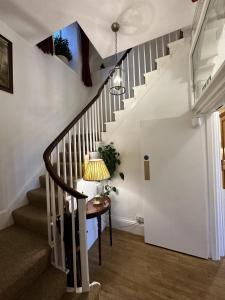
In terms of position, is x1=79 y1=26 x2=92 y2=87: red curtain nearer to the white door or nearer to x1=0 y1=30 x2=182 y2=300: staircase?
x1=0 y1=30 x2=182 y2=300: staircase

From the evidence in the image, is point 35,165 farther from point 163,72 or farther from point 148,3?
point 148,3

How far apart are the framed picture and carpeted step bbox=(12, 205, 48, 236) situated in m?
1.55

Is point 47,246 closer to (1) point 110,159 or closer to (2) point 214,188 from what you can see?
(1) point 110,159

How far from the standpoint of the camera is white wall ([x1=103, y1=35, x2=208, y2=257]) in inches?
84.6

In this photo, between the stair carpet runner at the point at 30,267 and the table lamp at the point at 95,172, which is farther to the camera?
the table lamp at the point at 95,172

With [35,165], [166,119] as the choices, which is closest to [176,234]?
[166,119]

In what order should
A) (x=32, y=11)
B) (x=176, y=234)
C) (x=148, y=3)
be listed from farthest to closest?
(x=176, y=234) → (x=148, y=3) → (x=32, y=11)

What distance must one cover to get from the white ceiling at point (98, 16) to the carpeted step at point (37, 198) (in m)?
2.19

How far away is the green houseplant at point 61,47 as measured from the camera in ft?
10.9

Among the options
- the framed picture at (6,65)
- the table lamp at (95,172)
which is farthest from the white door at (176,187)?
the framed picture at (6,65)

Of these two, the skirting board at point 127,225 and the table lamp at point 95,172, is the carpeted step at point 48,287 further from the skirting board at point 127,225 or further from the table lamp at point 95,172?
the skirting board at point 127,225

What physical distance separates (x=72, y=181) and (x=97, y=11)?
2.17 meters

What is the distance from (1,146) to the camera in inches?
81.4

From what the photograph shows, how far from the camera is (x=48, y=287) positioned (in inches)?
55.2
